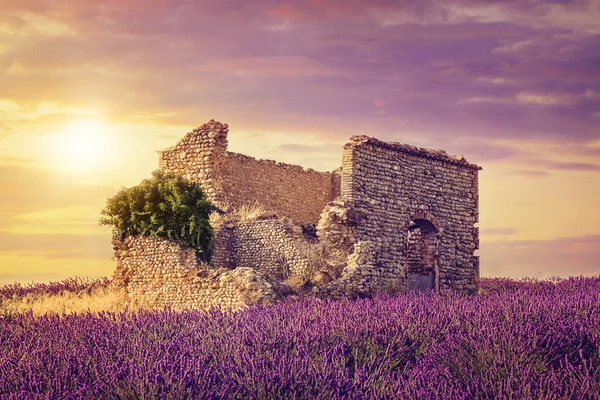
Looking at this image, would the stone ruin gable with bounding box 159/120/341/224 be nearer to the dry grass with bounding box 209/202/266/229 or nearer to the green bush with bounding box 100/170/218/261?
the dry grass with bounding box 209/202/266/229

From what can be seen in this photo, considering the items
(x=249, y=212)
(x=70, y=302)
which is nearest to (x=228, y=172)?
(x=249, y=212)

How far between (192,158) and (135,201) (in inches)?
154

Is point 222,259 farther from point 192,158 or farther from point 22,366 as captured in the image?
point 22,366

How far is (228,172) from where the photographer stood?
18.5 meters

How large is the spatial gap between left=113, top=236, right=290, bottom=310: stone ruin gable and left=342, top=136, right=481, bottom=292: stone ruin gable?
111 inches

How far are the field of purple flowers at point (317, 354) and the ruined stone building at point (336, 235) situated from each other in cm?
438

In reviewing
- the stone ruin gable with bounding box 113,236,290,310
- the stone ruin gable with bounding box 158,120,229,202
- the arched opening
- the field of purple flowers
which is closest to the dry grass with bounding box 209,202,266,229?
the stone ruin gable with bounding box 158,120,229,202

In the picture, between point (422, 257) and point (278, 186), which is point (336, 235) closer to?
point (422, 257)

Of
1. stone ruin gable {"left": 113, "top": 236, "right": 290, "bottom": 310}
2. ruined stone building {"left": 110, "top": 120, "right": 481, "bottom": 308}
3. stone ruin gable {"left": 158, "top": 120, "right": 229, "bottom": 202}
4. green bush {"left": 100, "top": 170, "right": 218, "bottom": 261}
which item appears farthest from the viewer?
stone ruin gable {"left": 158, "top": 120, "right": 229, "bottom": 202}

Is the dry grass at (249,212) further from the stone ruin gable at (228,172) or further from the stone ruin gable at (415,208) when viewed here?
the stone ruin gable at (415,208)

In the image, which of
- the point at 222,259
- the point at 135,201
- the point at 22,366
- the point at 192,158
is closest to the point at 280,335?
the point at 22,366

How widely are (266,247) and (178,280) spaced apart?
106 inches

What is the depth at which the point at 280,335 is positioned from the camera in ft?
22.0

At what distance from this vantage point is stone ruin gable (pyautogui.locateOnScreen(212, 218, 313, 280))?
1558 centimetres
